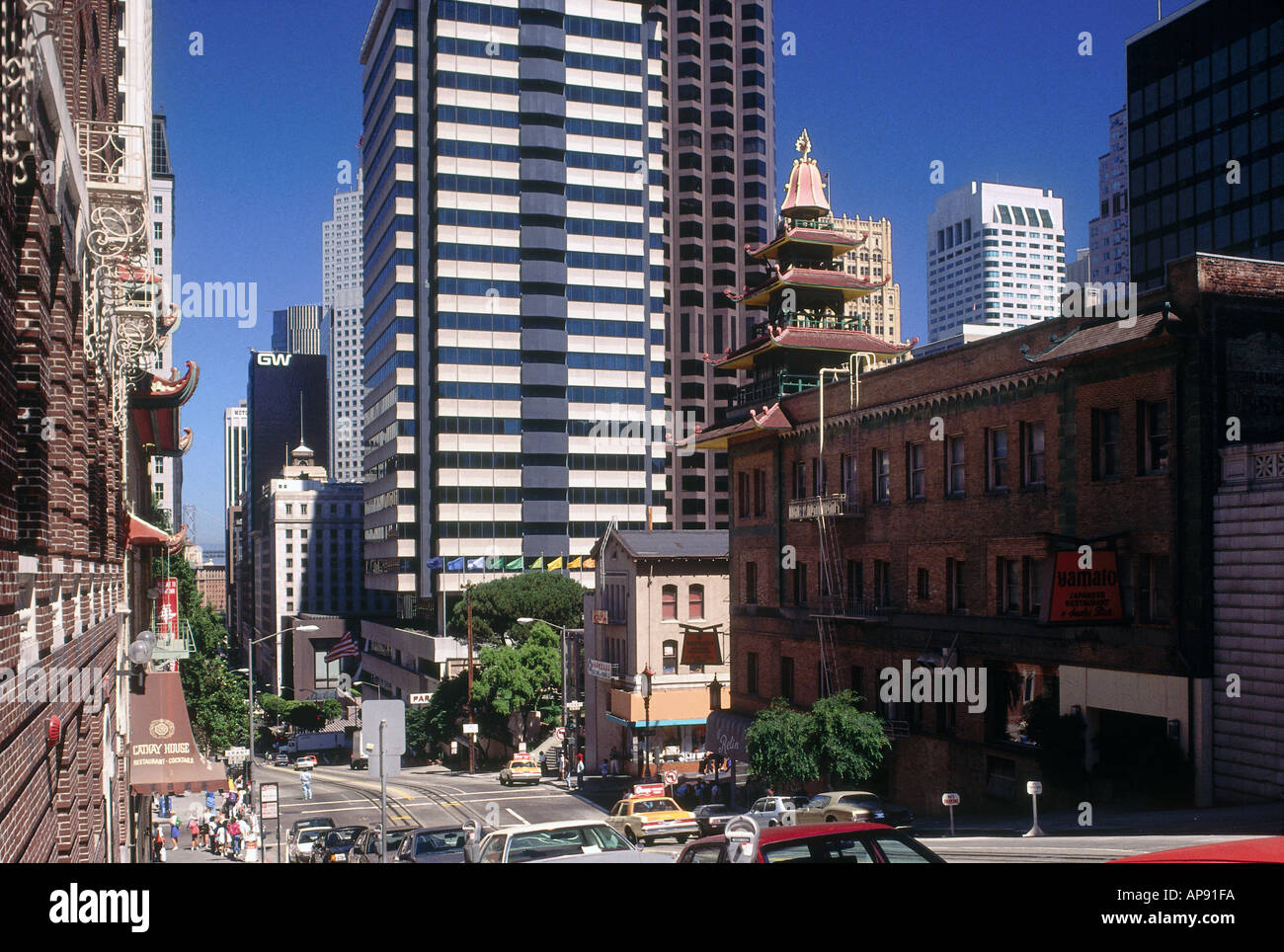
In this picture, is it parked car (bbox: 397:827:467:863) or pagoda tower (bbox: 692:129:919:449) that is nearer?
parked car (bbox: 397:827:467:863)

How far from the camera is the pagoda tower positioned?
166 feet

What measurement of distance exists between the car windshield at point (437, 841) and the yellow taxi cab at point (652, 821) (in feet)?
22.5

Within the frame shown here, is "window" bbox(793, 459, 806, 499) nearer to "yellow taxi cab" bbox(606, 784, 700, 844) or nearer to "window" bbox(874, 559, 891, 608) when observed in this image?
"window" bbox(874, 559, 891, 608)

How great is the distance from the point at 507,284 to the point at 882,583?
75.1m

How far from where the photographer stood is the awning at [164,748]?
1072 inches

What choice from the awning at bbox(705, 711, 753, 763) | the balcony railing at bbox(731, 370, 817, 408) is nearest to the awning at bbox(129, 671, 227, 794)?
the awning at bbox(705, 711, 753, 763)

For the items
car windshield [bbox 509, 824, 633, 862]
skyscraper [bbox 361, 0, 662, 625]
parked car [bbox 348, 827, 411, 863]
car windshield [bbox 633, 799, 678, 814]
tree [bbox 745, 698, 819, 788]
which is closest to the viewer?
car windshield [bbox 509, 824, 633, 862]

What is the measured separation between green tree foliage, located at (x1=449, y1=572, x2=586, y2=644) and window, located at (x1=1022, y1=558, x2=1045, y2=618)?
57.8 metres

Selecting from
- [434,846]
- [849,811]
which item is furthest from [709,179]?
[434,846]

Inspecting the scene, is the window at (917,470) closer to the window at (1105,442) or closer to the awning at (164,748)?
the window at (1105,442)

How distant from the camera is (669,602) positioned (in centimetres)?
6003
